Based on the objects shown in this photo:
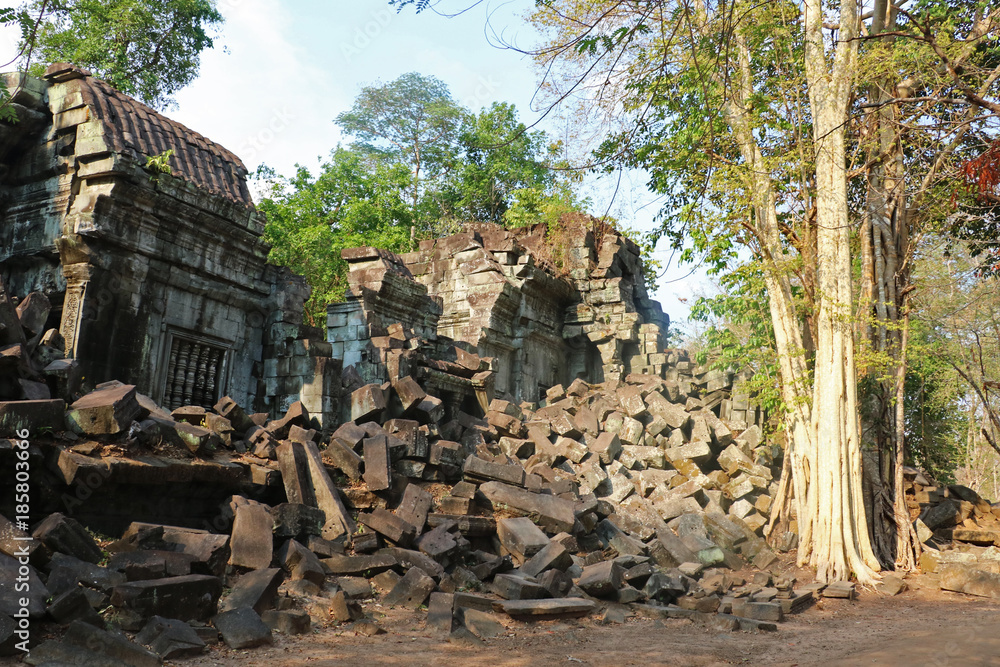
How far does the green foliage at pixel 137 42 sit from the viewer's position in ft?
49.0

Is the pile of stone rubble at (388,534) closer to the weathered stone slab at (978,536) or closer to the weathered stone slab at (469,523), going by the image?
the weathered stone slab at (469,523)

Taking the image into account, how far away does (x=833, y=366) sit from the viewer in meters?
8.21

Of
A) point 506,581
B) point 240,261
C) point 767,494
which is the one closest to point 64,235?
point 240,261

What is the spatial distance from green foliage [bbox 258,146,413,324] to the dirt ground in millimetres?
12595

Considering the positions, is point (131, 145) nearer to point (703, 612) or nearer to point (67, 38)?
point (703, 612)

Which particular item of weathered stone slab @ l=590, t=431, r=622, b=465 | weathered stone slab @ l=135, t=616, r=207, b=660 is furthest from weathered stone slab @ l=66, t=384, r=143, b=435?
weathered stone slab @ l=590, t=431, r=622, b=465

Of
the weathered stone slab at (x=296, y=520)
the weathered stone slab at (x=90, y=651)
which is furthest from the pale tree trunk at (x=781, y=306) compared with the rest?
the weathered stone slab at (x=90, y=651)

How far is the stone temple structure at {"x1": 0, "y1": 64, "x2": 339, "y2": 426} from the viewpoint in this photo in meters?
7.30

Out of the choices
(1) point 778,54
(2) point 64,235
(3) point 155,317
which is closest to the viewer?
(2) point 64,235

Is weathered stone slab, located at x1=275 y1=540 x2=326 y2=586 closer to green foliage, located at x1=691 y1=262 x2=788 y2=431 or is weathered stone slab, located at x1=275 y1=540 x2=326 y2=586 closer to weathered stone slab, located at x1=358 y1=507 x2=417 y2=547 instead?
weathered stone slab, located at x1=358 y1=507 x2=417 y2=547

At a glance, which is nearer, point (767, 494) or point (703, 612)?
point (703, 612)

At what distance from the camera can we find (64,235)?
23.8 feet

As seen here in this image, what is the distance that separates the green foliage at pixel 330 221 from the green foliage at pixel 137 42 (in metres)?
3.17

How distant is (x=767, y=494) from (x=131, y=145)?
30.1 ft
